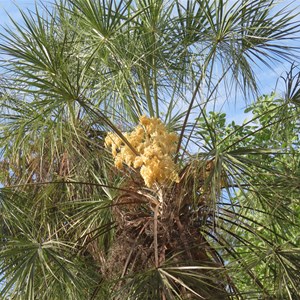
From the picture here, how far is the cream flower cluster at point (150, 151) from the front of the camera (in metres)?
4.12

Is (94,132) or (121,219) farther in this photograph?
(94,132)

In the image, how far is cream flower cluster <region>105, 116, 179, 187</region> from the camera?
13.5ft

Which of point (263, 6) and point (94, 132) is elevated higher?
point (263, 6)

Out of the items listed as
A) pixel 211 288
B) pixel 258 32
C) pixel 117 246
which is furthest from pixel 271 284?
pixel 258 32

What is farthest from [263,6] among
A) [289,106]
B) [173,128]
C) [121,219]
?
[121,219]

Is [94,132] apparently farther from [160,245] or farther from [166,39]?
[160,245]

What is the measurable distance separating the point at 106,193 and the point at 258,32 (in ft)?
4.88

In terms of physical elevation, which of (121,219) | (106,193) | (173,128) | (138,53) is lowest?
(121,219)

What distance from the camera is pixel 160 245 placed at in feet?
13.9

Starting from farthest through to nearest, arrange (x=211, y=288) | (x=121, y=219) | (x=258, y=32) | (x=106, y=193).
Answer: (x=106, y=193) → (x=258, y=32) → (x=121, y=219) → (x=211, y=288)

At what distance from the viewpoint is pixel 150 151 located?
4180 millimetres

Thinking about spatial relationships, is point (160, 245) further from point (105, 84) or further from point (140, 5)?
point (140, 5)

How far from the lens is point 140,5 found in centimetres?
509

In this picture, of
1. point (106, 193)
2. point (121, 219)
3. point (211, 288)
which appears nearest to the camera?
point (211, 288)
